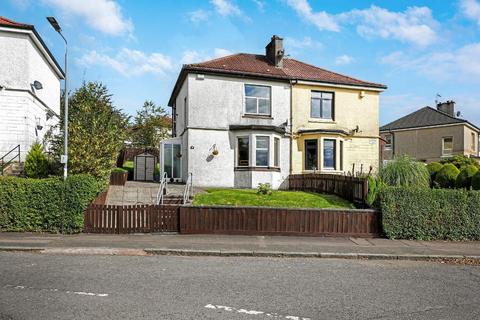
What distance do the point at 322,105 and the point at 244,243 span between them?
14.9m

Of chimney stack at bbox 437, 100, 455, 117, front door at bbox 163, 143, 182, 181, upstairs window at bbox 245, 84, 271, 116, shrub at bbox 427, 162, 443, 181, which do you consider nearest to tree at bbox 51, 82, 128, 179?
front door at bbox 163, 143, 182, 181

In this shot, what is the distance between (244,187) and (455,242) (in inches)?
430

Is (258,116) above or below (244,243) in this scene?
above

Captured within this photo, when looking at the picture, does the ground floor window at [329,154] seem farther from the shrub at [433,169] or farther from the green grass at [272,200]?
the green grass at [272,200]

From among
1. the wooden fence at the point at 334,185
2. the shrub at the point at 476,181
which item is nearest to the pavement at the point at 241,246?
the wooden fence at the point at 334,185

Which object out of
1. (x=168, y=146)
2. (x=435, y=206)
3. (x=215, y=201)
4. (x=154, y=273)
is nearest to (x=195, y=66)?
(x=168, y=146)

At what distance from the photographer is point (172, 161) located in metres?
22.6

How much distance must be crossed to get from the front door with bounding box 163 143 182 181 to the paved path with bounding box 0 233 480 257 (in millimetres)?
10306

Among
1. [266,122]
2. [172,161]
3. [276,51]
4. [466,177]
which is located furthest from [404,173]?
[172,161]

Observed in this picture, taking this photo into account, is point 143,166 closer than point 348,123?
No

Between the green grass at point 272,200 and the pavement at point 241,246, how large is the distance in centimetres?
289

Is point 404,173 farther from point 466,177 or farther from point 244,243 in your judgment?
point 244,243

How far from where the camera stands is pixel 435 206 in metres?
12.9

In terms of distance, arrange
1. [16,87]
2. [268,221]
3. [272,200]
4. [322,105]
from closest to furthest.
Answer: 1. [268,221]
2. [272,200]
3. [16,87]
4. [322,105]
